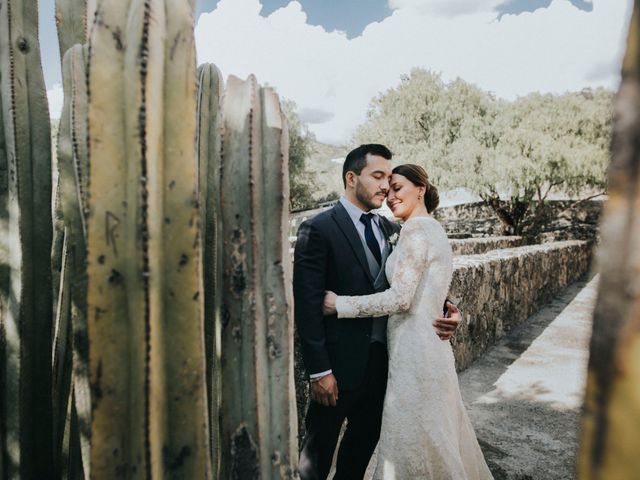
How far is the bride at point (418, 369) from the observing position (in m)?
2.38

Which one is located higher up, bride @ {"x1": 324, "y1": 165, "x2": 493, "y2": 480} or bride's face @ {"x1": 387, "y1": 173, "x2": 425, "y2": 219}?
bride's face @ {"x1": 387, "y1": 173, "x2": 425, "y2": 219}

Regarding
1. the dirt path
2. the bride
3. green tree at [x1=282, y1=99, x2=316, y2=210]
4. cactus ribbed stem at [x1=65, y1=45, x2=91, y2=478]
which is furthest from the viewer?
green tree at [x1=282, y1=99, x2=316, y2=210]

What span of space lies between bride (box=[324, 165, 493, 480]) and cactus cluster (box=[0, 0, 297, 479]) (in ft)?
3.15

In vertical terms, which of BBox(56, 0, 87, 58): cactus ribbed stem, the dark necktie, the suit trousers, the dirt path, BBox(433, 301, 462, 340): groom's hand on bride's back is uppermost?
BBox(56, 0, 87, 58): cactus ribbed stem

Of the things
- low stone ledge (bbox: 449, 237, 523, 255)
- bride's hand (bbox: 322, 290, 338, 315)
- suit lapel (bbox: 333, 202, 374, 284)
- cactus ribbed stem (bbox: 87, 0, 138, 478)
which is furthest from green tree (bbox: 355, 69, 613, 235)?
cactus ribbed stem (bbox: 87, 0, 138, 478)

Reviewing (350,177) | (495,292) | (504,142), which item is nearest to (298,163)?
(504,142)

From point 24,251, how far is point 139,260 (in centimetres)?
74

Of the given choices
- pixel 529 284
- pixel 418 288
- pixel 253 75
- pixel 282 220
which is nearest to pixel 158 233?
pixel 282 220

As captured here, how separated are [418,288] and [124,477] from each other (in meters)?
1.88

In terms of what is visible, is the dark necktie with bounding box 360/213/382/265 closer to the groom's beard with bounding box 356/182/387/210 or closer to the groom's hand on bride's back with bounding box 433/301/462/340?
the groom's beard with bounding box 356/182/387/210

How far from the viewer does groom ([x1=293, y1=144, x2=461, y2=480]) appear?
90.7 inches

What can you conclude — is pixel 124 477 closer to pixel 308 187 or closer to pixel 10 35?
pixel 10 35

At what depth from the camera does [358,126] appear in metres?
29.6

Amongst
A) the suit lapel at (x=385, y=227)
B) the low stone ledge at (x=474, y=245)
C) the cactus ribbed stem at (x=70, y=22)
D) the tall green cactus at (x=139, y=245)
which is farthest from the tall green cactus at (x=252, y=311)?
the low stone ledge at (x=474, y=245)
